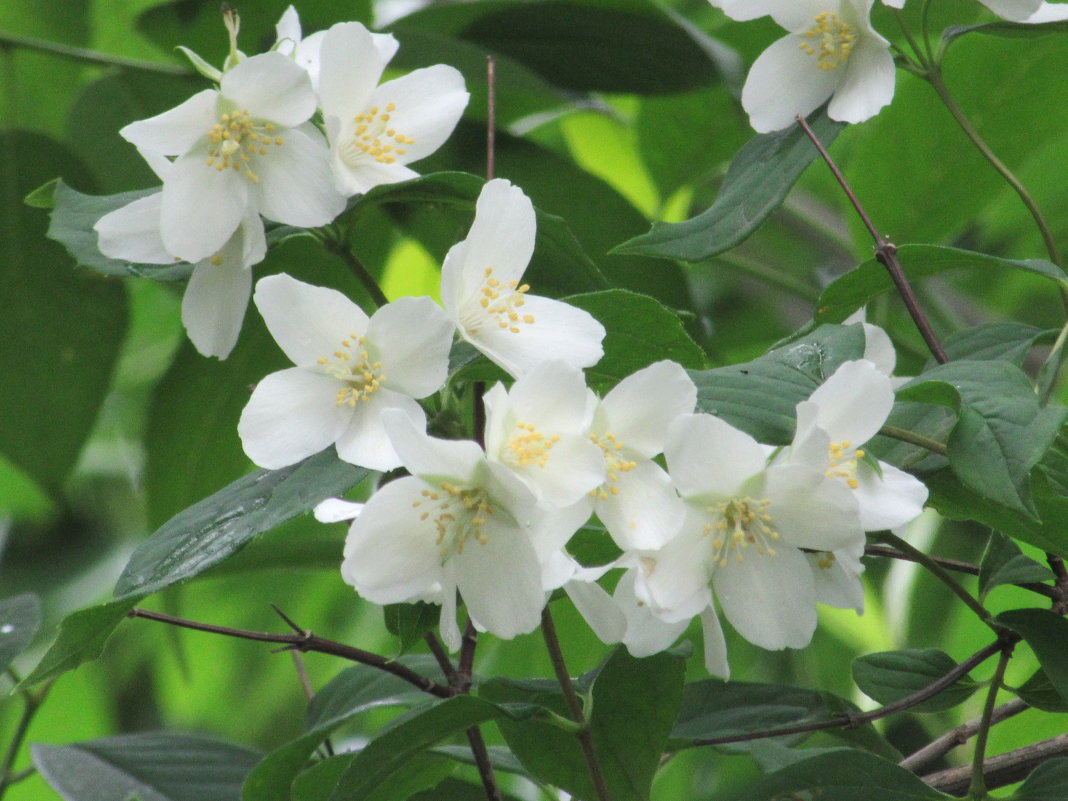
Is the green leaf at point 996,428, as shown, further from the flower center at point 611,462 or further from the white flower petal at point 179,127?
the white flower petal at point 179,127

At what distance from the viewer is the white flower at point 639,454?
20.6 inches

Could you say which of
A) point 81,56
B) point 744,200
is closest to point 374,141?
point 744,200

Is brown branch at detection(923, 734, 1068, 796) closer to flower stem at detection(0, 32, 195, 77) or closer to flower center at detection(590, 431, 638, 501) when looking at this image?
flower center at detection(590, 431, 638, 501)

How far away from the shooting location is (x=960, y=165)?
1.17m

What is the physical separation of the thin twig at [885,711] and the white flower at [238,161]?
382 mm

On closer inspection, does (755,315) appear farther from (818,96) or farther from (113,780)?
(113,780)

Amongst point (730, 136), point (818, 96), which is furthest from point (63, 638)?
point (730, 136)

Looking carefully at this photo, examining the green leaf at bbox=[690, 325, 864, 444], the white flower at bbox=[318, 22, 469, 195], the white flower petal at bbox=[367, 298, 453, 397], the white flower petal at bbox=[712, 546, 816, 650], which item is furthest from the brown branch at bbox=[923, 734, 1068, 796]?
the white flower at bbox=[318, 22, 469, 195]

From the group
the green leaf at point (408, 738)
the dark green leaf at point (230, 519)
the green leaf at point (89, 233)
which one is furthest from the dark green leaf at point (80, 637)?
the green leaf at point (89, 233)

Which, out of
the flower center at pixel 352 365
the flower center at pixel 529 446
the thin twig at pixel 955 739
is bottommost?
the thin twig at pixel 955 739

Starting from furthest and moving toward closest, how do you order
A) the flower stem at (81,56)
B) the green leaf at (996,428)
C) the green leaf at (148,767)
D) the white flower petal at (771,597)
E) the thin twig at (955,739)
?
the flower stem at (81,56) < the green leaf at (148,767) < the thin twig at (955,739) < the white flower petal at (771,597) < the green leaf at (996,428)

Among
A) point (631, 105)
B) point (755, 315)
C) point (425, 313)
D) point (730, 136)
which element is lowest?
point (755, 315)

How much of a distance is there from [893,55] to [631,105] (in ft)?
3.10

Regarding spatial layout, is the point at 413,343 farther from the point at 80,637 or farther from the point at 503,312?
the point at 80,637
